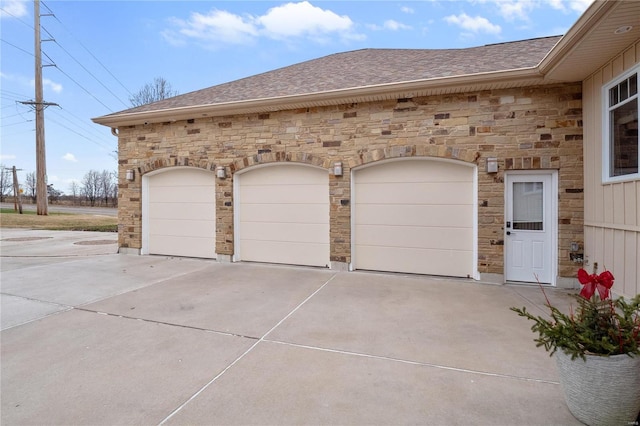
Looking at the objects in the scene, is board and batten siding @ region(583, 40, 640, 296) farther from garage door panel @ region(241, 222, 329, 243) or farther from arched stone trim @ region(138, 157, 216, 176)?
arched stone trim @ region(138, 157, 216, 176)

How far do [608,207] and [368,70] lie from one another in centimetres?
529

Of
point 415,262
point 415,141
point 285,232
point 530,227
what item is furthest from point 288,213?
point 530,227

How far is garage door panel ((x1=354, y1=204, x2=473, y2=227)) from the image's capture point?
6172 mm

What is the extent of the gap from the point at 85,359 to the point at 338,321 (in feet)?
8.58

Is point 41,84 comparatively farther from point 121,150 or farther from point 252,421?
point 252,421

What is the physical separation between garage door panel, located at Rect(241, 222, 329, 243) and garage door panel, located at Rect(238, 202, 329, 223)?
0.11 m

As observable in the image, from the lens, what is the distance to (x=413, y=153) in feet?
20.5

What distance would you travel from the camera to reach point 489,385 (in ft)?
8.57

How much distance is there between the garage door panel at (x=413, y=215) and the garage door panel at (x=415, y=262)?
54 centimetres

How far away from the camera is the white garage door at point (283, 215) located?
7109 mm

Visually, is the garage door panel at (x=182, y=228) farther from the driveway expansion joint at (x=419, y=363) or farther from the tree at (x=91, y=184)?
the tree at (x=91, y=184)

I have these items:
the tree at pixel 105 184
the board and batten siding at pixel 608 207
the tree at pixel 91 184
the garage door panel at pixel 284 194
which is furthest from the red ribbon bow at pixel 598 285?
the tree at pixel 91 184

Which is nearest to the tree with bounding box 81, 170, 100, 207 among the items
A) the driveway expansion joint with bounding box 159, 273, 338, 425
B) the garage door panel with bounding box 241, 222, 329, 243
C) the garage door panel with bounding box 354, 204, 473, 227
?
the garage door panel with bounding box 241, 222, 329, 243

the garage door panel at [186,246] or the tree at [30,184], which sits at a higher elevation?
the tree at [30,184]
